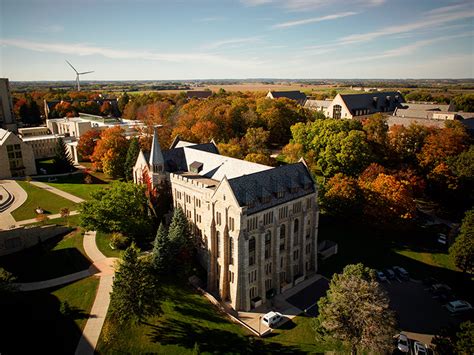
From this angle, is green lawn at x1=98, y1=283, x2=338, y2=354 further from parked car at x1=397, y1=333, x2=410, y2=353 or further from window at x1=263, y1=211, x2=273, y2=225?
window at x1=263, y1=211, x2=273, y2=225

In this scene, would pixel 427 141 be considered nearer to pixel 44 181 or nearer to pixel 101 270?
pixel 101 270

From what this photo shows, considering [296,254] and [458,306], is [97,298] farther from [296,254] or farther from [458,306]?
[458,306]

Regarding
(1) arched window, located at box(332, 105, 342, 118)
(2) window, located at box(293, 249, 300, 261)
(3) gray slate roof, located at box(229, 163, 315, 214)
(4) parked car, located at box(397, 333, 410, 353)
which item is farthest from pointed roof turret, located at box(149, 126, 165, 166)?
(1) arched window, located at box(332, 105, 342, 118)

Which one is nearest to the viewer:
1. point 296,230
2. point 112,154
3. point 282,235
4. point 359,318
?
point 359,318

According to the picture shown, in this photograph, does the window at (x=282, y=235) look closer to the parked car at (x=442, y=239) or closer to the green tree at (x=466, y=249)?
the green tree at (x=466, y=249)

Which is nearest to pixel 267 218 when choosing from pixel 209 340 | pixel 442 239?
pixel 209 340


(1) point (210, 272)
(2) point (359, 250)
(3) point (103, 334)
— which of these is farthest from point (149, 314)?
(2) point (359, 250)
